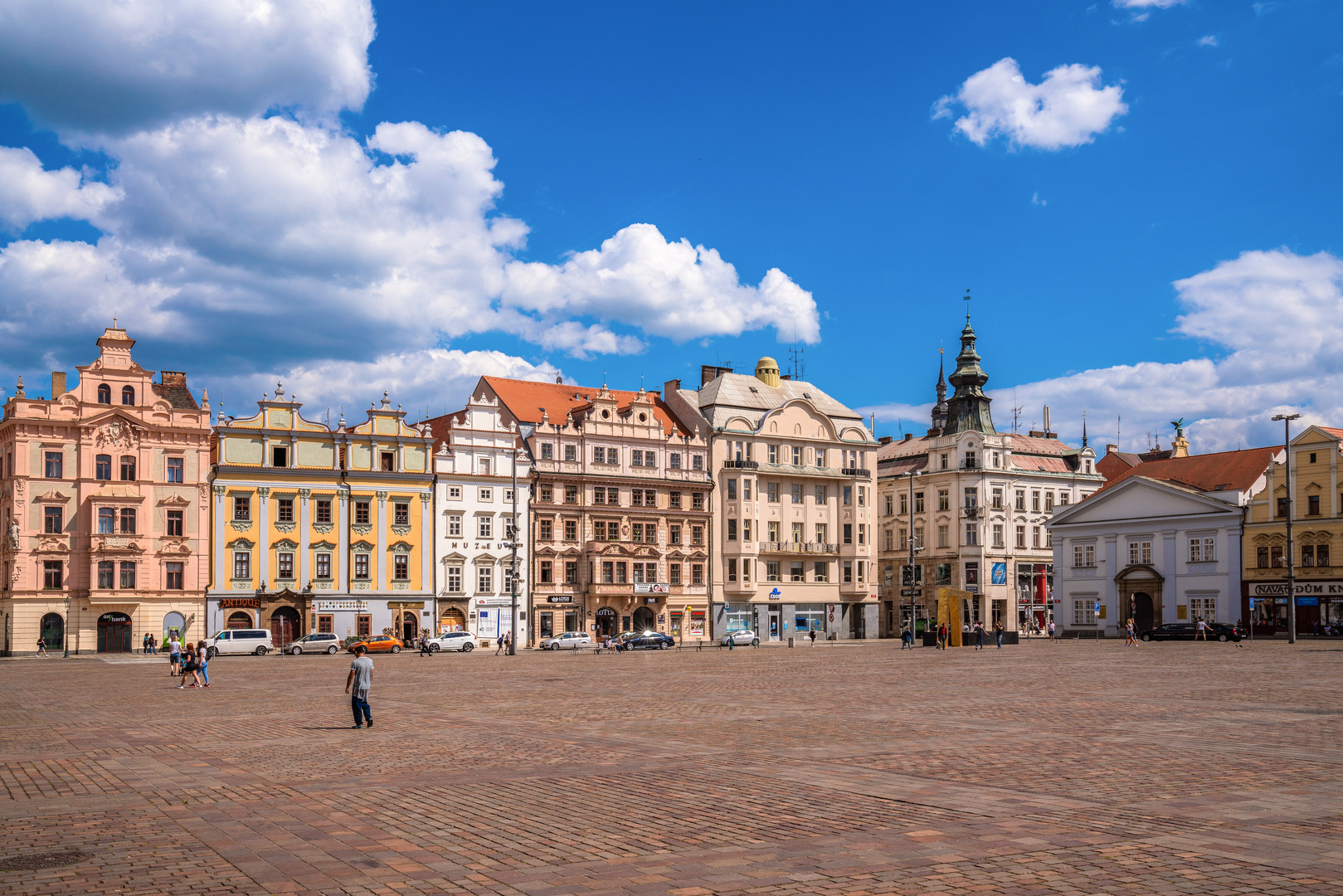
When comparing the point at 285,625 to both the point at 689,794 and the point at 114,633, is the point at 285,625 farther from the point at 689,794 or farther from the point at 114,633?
the point at 689,794

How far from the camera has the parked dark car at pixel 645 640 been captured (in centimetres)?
7544

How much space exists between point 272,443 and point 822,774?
6852 centimetres

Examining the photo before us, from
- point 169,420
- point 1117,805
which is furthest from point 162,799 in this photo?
point 169,420

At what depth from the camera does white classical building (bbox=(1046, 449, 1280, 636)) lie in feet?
300

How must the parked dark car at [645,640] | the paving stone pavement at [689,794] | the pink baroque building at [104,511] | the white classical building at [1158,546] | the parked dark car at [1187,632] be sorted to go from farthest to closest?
the white classical building at [1158,546] < the parked dark car at [1187,632] < the parked dark car at [645,640] < the pink baroque building at [104,511] < the paving stone pavement at [689,794]

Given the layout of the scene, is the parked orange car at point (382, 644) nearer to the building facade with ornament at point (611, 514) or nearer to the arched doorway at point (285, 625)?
the arched doorway at point (285, 625)

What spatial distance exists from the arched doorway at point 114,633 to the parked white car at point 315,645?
1100 cm

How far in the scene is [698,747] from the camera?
19.0 metres

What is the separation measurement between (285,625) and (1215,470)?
6788 centimetres

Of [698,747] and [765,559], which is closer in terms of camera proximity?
[698,747]

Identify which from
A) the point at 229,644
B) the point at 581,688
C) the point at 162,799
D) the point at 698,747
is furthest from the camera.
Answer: the point at 229,644

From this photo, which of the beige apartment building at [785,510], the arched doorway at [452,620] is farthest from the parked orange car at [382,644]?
the beige apartment building at [785,510]

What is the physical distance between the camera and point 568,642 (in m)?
74.9

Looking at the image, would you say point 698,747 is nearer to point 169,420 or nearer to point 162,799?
point 162,799
